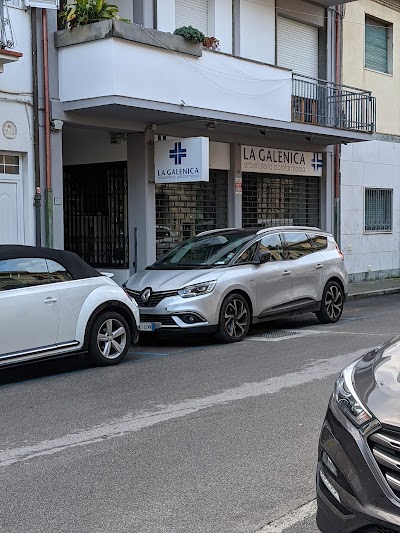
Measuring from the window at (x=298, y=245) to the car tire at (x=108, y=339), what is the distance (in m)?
3.89

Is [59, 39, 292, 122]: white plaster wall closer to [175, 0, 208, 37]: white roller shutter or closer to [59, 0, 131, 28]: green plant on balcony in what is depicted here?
[59, 0, 131, 28]: green plant on balcony

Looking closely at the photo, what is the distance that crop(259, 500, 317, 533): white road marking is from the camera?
4194mm

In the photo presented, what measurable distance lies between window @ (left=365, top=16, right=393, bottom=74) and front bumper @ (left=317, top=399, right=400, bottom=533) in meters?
20.1

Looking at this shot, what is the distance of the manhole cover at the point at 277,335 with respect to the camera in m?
11.6

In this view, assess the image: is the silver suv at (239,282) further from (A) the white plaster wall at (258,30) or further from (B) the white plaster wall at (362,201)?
(B) the white plaster wall at (362,201)

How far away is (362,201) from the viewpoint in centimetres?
2200

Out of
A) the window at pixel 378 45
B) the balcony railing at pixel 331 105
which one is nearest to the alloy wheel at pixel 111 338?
the balcony railing at pixel 331 105

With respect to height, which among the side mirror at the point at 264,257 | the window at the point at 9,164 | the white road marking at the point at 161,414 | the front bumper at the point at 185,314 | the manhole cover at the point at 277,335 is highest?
the window at the point at 9,164

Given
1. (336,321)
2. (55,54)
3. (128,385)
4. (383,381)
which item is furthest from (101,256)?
(383,381)

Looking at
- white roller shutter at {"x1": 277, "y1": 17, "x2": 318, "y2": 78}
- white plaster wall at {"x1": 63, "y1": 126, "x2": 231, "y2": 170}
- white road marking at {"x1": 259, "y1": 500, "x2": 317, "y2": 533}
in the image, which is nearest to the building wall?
white roller shutter at {"x1": 277, "y1": 17, "x2": 318, "y2": 78}

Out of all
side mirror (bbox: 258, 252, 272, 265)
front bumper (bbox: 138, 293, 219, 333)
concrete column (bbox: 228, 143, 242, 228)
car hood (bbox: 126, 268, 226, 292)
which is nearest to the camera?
front bumper (bbox: 138, 293, 219, 333)

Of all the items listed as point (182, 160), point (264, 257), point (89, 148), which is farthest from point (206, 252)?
point (89, 148)

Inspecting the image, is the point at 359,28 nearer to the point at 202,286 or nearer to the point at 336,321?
the point at 336,321

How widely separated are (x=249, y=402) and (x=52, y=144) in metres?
7.87
